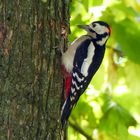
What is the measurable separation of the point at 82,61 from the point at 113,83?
67 centimetres

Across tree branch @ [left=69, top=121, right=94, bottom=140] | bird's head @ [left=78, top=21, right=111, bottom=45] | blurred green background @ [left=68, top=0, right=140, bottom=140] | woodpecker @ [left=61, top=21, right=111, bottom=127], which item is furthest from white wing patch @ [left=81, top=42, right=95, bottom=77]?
tree branch @ [left=69, top=121, right=94, bottom=140]

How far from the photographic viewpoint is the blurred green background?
174 inches

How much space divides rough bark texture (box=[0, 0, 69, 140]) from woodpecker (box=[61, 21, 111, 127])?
0.12 meters

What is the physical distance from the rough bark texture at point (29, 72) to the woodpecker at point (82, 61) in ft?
0.39

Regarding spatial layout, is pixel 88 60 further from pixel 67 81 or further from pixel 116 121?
pixel 116 121

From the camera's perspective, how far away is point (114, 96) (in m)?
4.76

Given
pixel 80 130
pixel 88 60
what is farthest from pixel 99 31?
pixel 80 130

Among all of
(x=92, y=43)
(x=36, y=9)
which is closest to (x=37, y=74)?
(x=36, y=9)

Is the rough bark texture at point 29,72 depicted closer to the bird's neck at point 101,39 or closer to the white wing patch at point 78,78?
the white wing patch at point 78,78

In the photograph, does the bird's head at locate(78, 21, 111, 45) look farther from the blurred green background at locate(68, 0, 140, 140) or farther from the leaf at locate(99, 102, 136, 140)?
the leaf at locate(99, 102, 136, 140)

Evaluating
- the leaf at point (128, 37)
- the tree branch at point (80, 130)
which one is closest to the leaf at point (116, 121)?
the tree branch at point (80, 130)

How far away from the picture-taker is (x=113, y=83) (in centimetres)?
473

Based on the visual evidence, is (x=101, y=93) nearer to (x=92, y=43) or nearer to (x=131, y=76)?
(x=131, y=76)

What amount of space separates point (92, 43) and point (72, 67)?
37 centimetres
